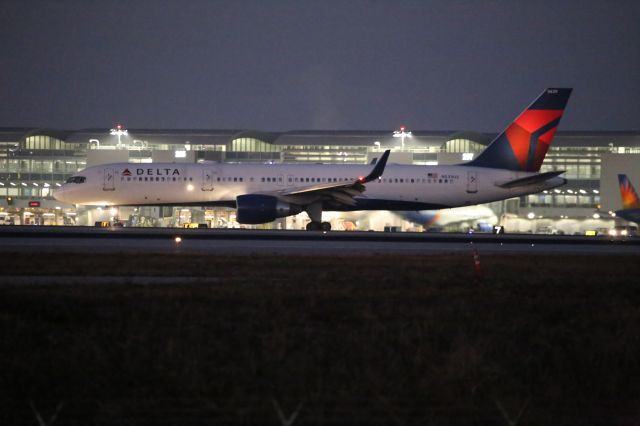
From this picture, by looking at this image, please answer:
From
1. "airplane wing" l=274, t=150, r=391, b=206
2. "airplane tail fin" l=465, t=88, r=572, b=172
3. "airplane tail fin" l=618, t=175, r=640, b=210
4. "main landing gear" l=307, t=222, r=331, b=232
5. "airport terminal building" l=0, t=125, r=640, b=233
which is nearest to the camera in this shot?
"airplane wing" l=274, t=150, r=391, b=206

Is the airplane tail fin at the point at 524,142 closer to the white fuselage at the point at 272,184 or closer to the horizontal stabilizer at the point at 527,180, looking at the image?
the white fuselage at the point at 272,184

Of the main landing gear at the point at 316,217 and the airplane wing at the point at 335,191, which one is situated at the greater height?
the airplane wing at the point at 335,191

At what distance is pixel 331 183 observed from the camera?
38.2m

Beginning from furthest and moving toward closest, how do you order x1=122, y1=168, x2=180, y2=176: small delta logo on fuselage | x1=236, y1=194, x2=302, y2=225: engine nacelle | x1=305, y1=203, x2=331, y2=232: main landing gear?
x1=305, y1=203, x2=331, y2=232: main landing gear < x1=122, y1=168, x2=180, y2=176: small delta logo on fuselage < x1=236, y1=194, x2=302, y2=225: engine nacelle

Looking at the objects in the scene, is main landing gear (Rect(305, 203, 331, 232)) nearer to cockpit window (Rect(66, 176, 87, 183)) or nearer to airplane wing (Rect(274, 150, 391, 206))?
airplane wing (Rect(274, 150, 391, 206))

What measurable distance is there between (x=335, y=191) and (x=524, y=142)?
11776mm

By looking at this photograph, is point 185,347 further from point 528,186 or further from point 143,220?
point 143,220

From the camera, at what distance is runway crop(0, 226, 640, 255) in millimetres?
25156

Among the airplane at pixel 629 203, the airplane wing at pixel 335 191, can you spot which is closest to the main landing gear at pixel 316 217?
the airplane wing at pixel 335 191

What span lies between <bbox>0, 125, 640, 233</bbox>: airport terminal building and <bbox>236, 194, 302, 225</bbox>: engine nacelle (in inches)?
545

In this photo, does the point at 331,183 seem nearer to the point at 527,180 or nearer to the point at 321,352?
the point at 527,180

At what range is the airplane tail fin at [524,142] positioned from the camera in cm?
4116

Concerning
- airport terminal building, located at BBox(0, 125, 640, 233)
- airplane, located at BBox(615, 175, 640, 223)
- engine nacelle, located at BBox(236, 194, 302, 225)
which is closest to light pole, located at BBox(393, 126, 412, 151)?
airport terminal building, located at BBox(0, 125, 640, 233)

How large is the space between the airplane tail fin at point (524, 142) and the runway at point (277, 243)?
7.29 m
